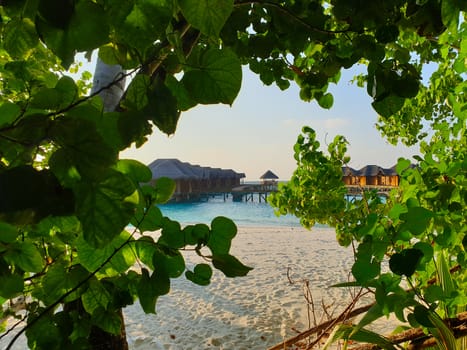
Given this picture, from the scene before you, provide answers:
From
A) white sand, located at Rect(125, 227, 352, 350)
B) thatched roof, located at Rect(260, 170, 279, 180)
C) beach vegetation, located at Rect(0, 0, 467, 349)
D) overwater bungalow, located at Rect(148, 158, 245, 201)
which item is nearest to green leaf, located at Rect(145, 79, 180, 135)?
beach vegetation, located at Rect(0, 0, 467, 349)

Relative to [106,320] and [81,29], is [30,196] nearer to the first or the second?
[81,29]

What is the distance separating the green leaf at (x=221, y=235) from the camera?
38 cm

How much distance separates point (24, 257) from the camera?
42 cm

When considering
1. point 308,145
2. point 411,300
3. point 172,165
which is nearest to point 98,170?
point 411,300

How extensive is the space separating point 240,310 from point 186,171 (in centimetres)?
3062

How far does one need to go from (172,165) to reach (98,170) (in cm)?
3505

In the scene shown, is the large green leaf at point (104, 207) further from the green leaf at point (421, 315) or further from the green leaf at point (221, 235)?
the green leaf at point (421, 315)

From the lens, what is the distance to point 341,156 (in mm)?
2699

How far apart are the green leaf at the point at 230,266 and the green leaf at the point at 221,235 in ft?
0.08

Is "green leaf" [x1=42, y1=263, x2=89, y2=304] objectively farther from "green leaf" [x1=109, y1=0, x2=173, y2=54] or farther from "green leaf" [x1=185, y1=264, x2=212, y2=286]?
"green leaf" [x1=109, y1=0, x2=173, y2=54]

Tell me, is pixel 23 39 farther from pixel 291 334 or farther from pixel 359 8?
pixel 291 334

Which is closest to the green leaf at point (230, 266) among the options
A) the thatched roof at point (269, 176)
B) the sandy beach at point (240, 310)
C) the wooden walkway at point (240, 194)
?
the sandy beach at point (240, 310)

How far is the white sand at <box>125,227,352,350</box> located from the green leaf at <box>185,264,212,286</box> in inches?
150

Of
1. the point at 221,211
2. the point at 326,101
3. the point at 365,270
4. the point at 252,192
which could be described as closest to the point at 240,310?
the point at 326,101
